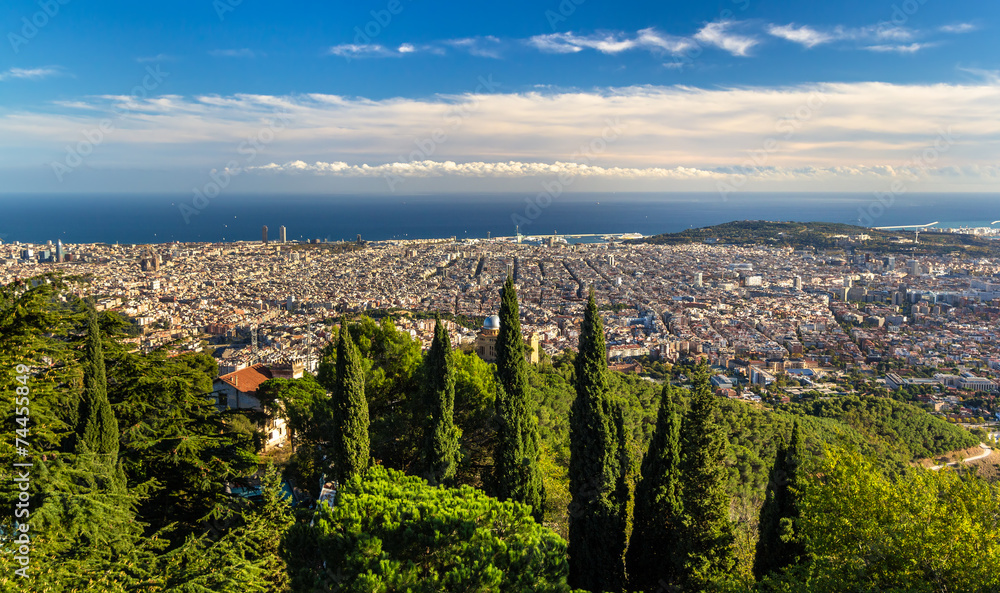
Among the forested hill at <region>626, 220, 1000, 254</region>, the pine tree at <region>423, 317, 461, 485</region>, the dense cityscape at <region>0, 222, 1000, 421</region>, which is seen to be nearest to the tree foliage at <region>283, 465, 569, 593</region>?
the pine tree at <region>423, 317, 461, 485</region>

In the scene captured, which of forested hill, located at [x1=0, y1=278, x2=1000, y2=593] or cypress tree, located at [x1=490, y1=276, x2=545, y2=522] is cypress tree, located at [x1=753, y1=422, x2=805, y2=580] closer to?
forested hill, located at [x1=0, y1=278, x2=1000, y2=593]

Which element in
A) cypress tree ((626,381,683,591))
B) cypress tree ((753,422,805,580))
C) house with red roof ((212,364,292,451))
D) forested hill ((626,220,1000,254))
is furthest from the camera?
forested hill ((626,220,1000,254))

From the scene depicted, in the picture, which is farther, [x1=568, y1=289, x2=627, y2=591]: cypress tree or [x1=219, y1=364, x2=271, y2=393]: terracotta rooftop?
[x1=219, y1=364, x2=271, y2=393]: terracotta rooftop

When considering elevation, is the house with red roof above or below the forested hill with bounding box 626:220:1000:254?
below

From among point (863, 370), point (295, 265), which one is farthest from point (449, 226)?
point (863, 370)

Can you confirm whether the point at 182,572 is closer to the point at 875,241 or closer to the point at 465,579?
the point at 465,579

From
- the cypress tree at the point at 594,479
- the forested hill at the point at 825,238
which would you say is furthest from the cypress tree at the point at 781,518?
the forested hill at the point at 825,238
